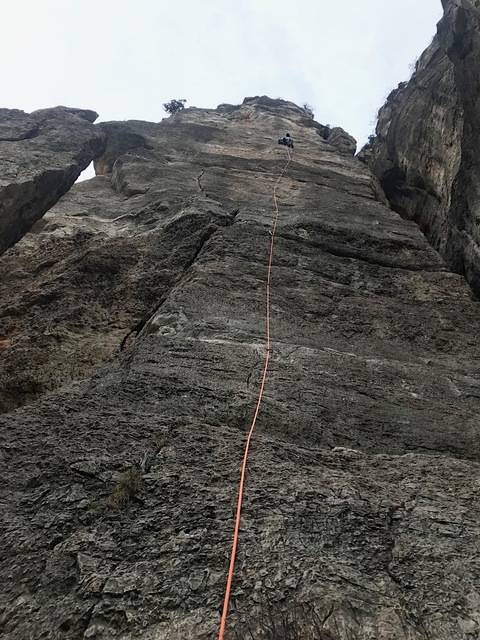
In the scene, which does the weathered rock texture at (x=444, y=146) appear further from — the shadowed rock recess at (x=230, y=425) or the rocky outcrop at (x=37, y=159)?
the rocky outcrop at (x=37, y=159)

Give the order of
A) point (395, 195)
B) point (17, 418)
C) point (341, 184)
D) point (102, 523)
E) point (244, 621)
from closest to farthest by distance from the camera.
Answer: point (244, 621) < point (102, 523) < point (17, 418) < point (341, 184) < point (395, 195)

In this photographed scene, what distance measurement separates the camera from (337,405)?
15.6 ft

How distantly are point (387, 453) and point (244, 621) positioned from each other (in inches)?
83.8

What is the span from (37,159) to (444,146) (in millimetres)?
7867

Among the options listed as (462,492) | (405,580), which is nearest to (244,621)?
(405,580)

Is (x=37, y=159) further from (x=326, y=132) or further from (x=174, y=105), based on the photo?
(x=174, y=105)

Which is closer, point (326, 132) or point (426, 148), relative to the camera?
point (426, 148)

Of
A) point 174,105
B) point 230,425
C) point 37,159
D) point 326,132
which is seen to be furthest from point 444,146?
point 174,105

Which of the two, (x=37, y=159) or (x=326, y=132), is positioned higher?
(x=326, y=132)

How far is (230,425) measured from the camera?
4312mm

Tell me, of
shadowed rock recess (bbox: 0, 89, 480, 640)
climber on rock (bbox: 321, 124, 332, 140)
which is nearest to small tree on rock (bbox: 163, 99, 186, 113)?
climber on rock (bbox: 321, 124, 332, 140)

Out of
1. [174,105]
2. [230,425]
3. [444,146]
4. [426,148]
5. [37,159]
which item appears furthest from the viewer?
[174,105]

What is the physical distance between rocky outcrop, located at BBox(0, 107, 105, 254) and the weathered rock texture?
23.8 ft

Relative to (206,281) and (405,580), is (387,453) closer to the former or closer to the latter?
(405,580)
